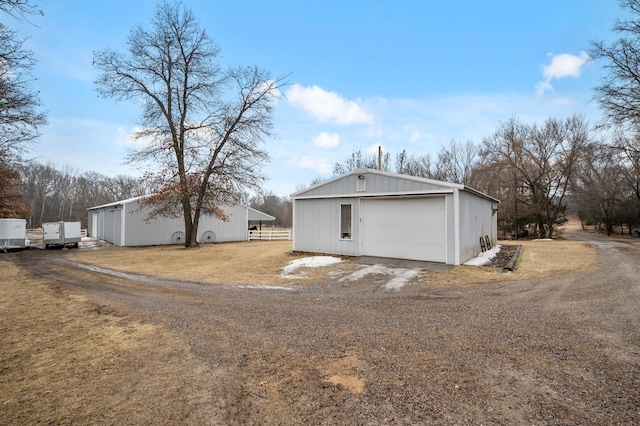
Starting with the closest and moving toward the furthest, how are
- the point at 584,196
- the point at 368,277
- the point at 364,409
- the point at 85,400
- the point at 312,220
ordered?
the point at 364,409, the point at 85,400, the point at 368,277, the point at 312,220, the point at 584,196

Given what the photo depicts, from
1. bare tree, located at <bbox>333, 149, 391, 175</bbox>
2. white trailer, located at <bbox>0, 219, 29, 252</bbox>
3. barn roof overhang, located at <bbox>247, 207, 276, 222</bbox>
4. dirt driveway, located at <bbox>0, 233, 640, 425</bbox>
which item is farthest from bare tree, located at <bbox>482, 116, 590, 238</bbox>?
white trailer, located at <bbox>0, 219, 29, 252</bbox>

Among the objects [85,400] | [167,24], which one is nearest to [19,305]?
[85,400]

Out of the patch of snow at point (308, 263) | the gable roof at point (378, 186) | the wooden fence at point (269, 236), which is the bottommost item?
the patch of snow at point (308, 263)

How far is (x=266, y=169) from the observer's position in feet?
57.6

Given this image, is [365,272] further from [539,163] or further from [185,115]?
[539,163]

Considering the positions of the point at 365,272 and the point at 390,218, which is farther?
the point at 390,218

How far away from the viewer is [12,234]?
16.9 meters

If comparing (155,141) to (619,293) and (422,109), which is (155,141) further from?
(619,293)

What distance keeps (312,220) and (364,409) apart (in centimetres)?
1019

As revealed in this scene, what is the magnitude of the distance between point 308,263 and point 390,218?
10.7ft

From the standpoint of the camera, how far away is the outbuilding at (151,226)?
63.0 feet

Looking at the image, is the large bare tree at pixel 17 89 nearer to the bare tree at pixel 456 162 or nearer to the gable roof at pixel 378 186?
the gable roof at pixel 378 186

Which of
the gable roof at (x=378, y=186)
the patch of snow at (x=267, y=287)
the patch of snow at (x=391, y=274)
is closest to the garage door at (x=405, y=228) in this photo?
the gable roof at (x=378, y=186)

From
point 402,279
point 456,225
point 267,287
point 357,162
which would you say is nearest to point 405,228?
point 456,225
